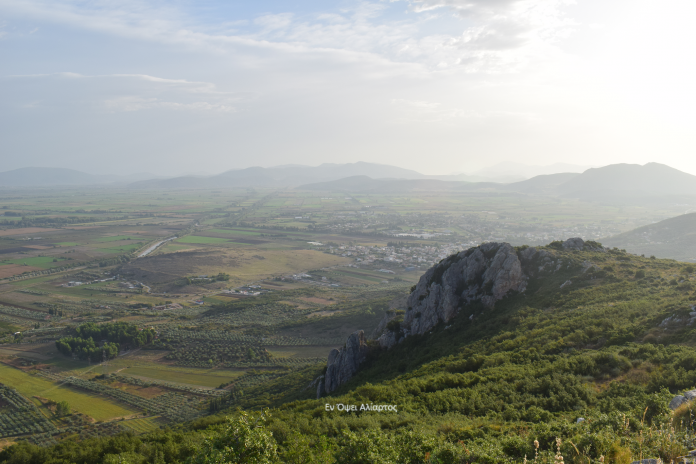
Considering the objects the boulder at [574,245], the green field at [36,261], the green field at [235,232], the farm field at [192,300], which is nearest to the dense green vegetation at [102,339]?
the farm field at [192,300]

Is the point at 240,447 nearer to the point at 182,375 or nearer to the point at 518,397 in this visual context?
the point at 518,397

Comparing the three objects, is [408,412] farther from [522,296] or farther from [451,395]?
[522,296]

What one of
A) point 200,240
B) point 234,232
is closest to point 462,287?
point 200,240

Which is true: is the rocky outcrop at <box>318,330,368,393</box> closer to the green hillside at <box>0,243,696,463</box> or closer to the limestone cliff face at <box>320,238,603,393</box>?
the limestone cliff face at <box>320,238,603,393</box>

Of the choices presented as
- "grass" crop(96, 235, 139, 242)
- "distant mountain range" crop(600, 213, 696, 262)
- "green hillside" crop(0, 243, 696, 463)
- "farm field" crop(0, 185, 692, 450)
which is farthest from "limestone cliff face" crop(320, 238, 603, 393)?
"grass" crop(96, 235, 139, 242)

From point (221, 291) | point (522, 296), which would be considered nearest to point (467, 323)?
point (522, 296)

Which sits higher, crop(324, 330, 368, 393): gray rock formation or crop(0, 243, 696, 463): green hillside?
crop(0, 243, 696, 463): green hillside
